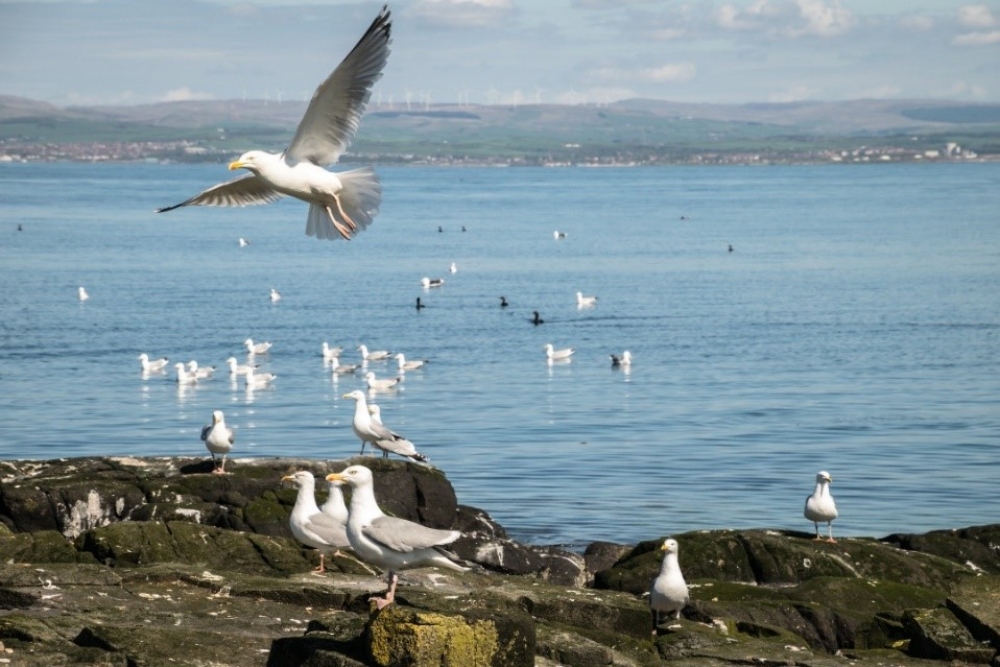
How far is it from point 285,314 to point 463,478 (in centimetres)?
2585

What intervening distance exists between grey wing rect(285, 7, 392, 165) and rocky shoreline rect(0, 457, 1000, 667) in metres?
3.17

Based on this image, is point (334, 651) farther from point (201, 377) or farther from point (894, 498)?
point (201, 377)

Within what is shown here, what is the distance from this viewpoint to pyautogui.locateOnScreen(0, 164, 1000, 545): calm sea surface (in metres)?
22.6

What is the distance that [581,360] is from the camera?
126ft

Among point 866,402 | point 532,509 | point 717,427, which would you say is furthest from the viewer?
point 866,402

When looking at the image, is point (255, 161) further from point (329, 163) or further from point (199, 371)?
point (199, 371)

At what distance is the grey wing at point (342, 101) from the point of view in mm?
12055

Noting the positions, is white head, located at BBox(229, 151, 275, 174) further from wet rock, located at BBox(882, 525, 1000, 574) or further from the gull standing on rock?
wet rock, located at BBox(882, 525, 1000, 574)

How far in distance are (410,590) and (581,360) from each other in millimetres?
28155

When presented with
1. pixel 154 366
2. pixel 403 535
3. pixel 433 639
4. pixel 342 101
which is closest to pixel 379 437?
pixel 342 101

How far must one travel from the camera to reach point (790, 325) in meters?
43.1

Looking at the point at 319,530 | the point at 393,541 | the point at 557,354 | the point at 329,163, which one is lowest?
the point at 557,354

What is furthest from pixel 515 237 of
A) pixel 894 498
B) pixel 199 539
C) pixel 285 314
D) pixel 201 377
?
pixel 199 539

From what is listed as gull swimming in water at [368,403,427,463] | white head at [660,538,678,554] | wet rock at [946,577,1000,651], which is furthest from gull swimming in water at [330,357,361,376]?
wet rock at [946,577,1000,651]
